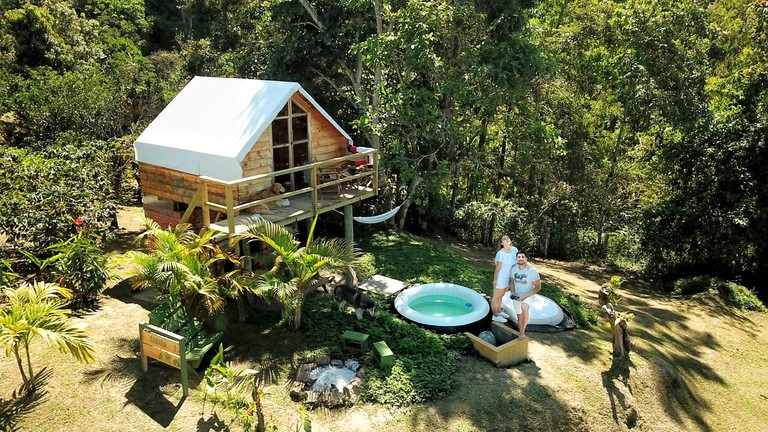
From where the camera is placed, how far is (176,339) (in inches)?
312

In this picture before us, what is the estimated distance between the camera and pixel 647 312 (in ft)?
46.5

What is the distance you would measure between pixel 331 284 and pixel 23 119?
1231cm

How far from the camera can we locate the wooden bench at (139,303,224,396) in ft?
26.0

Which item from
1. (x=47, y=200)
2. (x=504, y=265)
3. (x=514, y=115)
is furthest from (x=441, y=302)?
(x=47, y=200)

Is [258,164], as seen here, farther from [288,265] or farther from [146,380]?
[146,380]

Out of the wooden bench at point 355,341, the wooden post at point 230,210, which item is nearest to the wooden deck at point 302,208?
the wooden post at point 230,210

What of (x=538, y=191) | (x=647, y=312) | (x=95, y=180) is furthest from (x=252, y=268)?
(x=538, y=191)

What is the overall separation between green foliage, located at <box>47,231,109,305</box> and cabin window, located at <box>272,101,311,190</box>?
3.91 metres

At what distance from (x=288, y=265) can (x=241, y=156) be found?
2.42 m

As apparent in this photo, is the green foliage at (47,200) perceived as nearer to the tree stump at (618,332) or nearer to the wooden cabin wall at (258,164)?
the wooden cabin wall at (258,164)

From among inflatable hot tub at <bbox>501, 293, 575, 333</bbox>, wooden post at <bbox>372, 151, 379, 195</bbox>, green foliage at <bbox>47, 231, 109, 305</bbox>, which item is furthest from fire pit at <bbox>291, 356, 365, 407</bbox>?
wooden post at <bbox>372, 151, 379, 195</bbox>

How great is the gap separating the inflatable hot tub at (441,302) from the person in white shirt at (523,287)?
3.94ft

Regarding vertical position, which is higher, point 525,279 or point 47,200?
point 47,200

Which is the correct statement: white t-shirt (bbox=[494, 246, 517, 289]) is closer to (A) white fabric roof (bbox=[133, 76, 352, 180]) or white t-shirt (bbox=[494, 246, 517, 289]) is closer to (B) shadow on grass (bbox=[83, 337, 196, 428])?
(A) white fabric roof (bbox=[133, 76, 352, 180])
